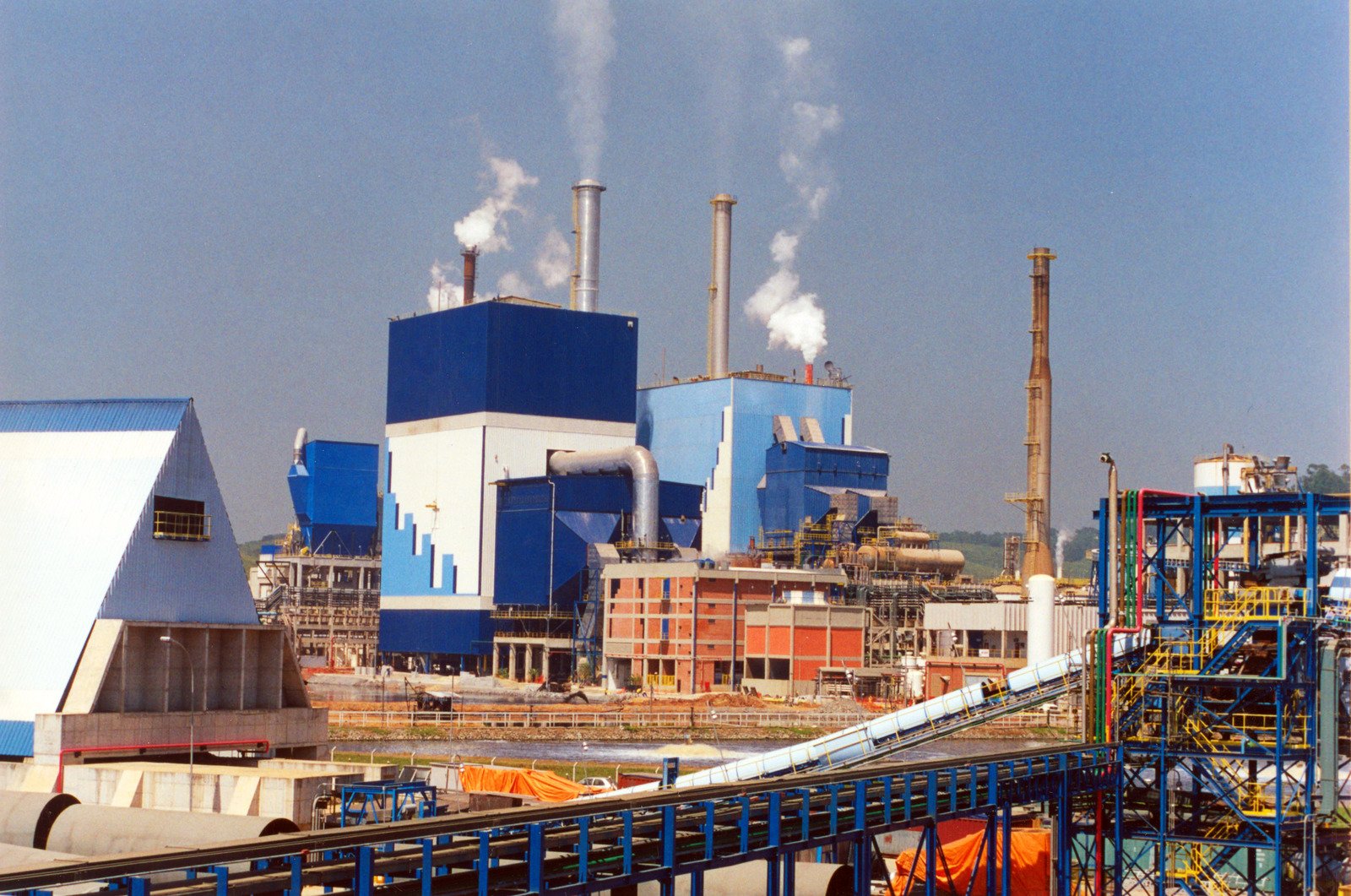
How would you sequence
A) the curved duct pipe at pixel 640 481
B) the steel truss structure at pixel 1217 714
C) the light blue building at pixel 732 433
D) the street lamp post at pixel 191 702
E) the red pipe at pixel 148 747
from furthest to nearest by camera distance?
the light blue building at pixel 732 433
the curved duct pipe at pixel 640 481
the street lamp post at pixel 191 702
the red pipe at pixel 148 747
the steel truss structure at pixel 1217 714

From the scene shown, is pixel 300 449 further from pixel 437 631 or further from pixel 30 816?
pixel 30 816

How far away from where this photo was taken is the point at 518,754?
279 feet

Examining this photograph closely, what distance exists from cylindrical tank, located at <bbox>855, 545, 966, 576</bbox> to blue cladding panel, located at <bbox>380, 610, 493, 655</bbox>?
1205 inches

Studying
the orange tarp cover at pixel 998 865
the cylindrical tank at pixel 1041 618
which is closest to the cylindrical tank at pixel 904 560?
the cylindrical tank at pixel 1041 618

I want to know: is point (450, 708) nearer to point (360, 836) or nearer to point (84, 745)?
point (84, 745)

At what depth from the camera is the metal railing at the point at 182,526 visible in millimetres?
51062

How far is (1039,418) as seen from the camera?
410 feet

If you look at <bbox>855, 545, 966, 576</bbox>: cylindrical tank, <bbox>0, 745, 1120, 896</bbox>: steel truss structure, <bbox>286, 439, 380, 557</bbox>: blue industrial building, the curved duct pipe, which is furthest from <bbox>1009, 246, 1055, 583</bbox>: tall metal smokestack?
<bbox>0, 745, 1120, 896</bbox>: steel truss structure

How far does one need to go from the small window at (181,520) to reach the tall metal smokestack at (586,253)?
99.7 m

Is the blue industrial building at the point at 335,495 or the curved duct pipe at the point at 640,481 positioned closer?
the curved duct pipe at the point at 640,481

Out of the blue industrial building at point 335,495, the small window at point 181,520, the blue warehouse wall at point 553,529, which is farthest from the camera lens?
the blue industrial building at point 335,495

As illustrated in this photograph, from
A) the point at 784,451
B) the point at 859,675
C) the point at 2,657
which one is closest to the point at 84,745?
the point at 2,657

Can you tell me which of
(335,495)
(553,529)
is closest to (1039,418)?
(553,529)

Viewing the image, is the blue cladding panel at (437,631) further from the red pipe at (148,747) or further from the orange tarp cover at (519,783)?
the red pipe at (148,747)
